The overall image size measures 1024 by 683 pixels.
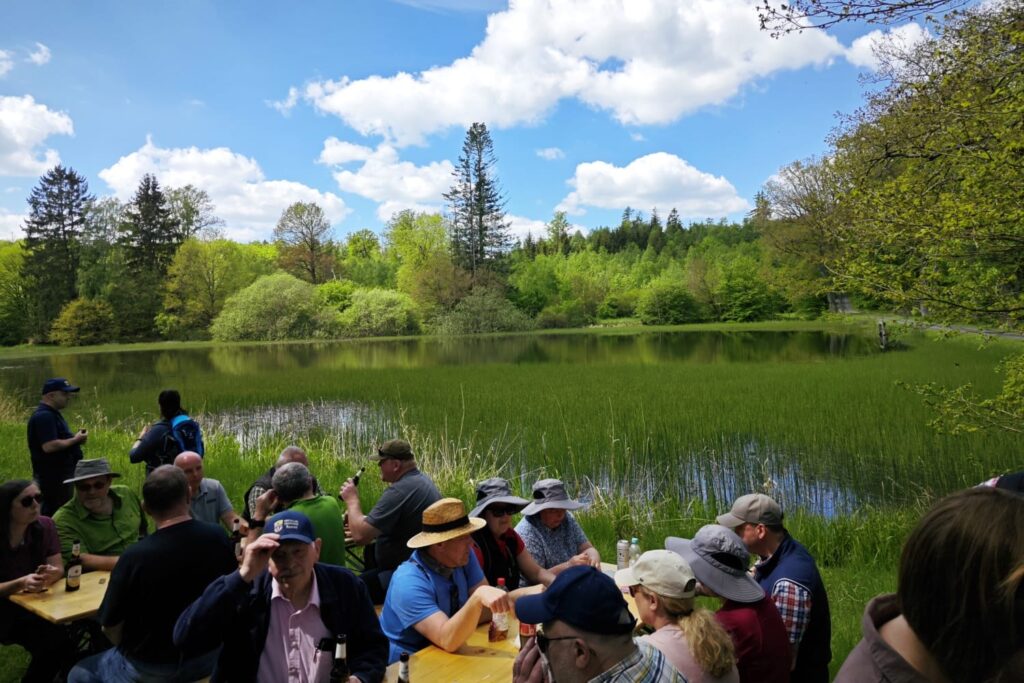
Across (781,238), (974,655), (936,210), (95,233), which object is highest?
(95,233)

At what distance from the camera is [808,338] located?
38.0 metres

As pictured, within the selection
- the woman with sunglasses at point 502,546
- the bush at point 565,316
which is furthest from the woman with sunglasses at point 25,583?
the bush at point 565,316

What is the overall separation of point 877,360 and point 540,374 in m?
12.7

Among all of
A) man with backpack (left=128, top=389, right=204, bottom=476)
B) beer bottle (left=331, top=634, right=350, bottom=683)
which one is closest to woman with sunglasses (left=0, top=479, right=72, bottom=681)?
man with backpack (left=128, top=389, right=204, bottom=476)

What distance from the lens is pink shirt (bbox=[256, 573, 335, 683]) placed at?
8.43 ft

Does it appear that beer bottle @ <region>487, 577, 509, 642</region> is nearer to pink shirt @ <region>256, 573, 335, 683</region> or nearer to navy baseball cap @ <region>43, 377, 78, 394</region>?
pink shirt @ <region>256, 573, 335, 683</region>

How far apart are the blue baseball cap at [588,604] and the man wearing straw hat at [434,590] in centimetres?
122

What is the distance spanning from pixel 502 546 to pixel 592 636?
7.89 feet

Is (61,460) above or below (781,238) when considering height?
below

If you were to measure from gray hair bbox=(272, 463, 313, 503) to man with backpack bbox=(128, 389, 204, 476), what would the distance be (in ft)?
9.36

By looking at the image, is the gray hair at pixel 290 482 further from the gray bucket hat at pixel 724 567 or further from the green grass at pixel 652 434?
the green grass at pixel 652 434

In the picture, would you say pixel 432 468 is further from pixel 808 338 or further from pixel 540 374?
pixel 808 338

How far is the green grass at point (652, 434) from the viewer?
24.4 feet

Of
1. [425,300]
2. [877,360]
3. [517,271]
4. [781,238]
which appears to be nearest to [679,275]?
[517,271]
